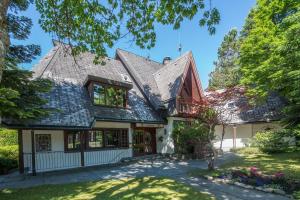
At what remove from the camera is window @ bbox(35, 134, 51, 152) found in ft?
42.8

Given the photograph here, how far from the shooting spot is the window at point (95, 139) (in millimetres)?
15323

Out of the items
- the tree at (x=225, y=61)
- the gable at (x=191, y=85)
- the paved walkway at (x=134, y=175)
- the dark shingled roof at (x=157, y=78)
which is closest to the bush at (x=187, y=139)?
the dark shingled roof at (x=157, y=78)

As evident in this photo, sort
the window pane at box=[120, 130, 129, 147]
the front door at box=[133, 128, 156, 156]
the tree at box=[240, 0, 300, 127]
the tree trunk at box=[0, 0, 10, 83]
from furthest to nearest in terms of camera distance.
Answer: the front door at box=[133, 128, 156, 156], the window pane at box=[120, 130, 129, 147], the tree at box=[240, 0, 300, 127], the tree trunk at box=[0, 0, 10, 83]

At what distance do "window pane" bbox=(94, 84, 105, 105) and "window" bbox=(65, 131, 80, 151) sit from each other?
2.56 meters

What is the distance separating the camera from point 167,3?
25.0ft

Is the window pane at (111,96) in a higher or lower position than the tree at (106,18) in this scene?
lower

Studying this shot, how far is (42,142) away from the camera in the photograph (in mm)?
13250

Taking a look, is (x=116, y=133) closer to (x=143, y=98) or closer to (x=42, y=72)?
(x=143, y=98)

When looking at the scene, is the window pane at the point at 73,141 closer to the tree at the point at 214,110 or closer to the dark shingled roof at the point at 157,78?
the dark shingled roof at the point at 157,78

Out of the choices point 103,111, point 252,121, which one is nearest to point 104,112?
point 103,111

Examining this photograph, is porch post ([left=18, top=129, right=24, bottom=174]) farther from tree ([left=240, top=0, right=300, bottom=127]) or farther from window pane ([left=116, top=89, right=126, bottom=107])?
tree ([left=240, top=0, right=300, bottom=127])

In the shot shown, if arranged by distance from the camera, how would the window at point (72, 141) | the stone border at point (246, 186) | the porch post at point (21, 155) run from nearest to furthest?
the stone border at point (246, 186) → the porch post at point (21, 155) → the window at point (72, 141)

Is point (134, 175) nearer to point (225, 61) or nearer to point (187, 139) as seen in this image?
point (187, 139)

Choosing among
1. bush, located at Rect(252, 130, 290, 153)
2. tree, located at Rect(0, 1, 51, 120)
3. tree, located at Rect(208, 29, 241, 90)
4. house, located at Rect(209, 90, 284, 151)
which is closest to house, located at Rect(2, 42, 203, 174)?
tree, located at Rect(0, 1, 51, 120)
